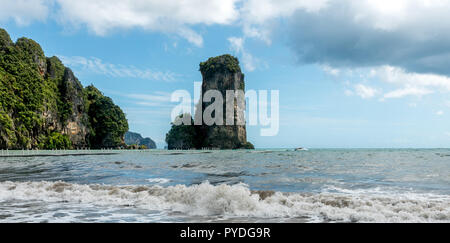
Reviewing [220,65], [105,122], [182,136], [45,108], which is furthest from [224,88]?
[45,108]

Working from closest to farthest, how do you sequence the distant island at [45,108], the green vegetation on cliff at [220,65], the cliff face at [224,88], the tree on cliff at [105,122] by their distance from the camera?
the distant island at [45,108] → the tree on cliff at [105,122] → the cliff face at [224,88] → the green vegetation on cliff at [220,65]

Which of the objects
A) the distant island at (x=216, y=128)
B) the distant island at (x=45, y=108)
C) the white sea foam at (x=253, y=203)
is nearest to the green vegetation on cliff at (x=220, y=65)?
the distant island at (x=216, y=128)

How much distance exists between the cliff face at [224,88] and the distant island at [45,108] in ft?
119

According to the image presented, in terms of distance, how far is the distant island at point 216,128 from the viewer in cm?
12800

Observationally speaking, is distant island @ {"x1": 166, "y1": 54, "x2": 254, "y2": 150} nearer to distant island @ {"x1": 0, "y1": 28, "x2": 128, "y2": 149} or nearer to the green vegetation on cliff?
the green vegetation on cliff

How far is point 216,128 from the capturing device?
424 feet

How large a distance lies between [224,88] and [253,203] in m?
129

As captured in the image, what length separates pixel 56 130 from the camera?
83938mm

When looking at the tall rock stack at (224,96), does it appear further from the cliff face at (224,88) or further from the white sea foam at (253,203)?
the white sea foam at (253,203)

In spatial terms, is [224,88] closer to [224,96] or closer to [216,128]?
[224,96]

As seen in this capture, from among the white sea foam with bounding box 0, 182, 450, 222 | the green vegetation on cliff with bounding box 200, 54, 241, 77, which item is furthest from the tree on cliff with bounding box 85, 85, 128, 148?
the white sea foam with bounding box 0, 182, 450, 222
